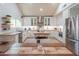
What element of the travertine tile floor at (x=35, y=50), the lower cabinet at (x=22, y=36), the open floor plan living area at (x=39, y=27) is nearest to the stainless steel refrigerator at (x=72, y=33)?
the open floor plan living area at (x=39, y=27)

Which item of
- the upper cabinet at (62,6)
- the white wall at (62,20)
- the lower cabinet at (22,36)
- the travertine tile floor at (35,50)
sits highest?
the upper cabinet at (62,6)

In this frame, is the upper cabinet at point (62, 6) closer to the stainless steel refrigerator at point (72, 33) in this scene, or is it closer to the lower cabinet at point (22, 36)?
the stainless steel refrigerator at point (72, 33)

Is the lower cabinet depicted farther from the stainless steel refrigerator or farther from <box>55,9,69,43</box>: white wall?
the stainless steel refrigerator

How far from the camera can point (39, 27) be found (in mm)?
3102

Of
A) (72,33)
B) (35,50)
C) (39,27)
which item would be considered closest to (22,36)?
(39,27)

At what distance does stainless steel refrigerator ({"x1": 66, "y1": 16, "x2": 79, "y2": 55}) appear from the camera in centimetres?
287

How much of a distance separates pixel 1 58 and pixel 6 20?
109 cm

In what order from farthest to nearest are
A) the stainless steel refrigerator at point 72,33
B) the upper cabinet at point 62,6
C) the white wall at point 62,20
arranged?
the white wall at point 62,20 < the stainless steel refrigerator at point 72,33 < the upper cabinet at point 62,6

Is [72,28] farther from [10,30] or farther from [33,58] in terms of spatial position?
[10,30]

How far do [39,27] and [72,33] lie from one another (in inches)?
31.8

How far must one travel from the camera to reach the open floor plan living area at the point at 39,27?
292cm

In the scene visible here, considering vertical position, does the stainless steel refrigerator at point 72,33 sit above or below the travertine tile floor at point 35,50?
above

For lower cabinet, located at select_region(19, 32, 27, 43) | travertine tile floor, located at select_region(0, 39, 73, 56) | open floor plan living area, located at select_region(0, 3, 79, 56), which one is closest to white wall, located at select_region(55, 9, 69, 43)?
open floor plan living area, located at select_region(0, 3, 79, 56)

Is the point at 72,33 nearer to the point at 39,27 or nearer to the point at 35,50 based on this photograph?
the point at 39,27
